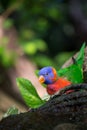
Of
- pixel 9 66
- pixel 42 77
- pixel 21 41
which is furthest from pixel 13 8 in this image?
pixel 42 77

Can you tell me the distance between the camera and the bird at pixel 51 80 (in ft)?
5.06

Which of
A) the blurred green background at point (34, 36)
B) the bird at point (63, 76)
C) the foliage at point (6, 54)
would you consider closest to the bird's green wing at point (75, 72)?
the bird at point (63, 76)

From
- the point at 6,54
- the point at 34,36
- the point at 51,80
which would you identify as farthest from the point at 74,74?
the point at 34,36

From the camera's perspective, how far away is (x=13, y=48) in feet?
16.6

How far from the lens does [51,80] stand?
160 centimetres

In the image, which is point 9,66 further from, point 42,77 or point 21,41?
point 42,77

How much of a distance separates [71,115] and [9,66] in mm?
4012

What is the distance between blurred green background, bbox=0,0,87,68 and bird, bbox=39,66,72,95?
3.36 metres

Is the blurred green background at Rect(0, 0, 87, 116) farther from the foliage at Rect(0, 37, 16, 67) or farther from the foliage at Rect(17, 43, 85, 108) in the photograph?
the foliage at Rect(17, 43, 85, 108)

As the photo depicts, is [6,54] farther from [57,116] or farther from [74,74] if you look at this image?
[57,116]

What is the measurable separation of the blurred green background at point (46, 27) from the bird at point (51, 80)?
3356mm

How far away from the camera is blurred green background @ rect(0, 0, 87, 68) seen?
5.31 metres

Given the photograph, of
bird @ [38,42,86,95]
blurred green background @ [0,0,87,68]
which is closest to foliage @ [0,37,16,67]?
blurred green background @ [0,0,87,68]

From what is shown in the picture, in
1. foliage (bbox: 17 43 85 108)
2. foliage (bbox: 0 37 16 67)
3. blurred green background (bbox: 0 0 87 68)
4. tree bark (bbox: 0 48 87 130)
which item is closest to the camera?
tree bark (bbox: 0 48 87 130)
